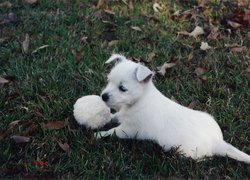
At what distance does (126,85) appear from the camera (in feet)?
12.8

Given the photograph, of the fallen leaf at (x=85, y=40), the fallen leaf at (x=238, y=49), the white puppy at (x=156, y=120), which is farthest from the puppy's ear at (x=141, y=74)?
the fallen leaf at (x=238, y=49)

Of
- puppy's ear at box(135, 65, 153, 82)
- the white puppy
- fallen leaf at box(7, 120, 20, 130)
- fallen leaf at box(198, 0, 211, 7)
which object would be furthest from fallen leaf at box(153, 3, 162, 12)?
fallen leaf at box(7, 120, 20, 130)

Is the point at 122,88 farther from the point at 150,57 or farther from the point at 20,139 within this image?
the point at 150,57

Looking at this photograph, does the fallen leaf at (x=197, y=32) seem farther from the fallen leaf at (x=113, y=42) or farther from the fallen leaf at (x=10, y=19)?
the fallen leaf at (x=10, y=19)

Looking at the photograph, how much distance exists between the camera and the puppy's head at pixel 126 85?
386cm

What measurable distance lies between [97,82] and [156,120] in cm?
123

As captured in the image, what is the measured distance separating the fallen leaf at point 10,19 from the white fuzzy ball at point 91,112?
250 centimetres

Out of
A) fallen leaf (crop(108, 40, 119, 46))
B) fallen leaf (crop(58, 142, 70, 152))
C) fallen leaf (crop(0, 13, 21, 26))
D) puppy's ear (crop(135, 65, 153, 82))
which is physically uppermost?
puppy's ear (crop(135, 65, 153, 82))

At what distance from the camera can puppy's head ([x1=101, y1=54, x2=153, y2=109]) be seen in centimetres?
386

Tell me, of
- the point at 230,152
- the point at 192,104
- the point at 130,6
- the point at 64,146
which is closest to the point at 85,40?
the point at 130,6

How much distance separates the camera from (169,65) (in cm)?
531

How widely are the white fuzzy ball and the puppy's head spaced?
239mm

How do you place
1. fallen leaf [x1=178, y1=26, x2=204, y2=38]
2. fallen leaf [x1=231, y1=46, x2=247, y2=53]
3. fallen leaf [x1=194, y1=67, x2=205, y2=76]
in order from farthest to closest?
fallen leaf [x1=178, y1=26, x2=204, y2=38]
fallen leaf [x1=231, y1=46, x2=247, y2=53]
fallen leaf [x1=194, y1=67, x2=205, y2=76]

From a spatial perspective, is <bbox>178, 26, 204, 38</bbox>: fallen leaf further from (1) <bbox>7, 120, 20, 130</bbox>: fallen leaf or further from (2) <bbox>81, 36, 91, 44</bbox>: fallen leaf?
(1) <bbox>7, 120, 20, 130</bbox>: fallen leaf
